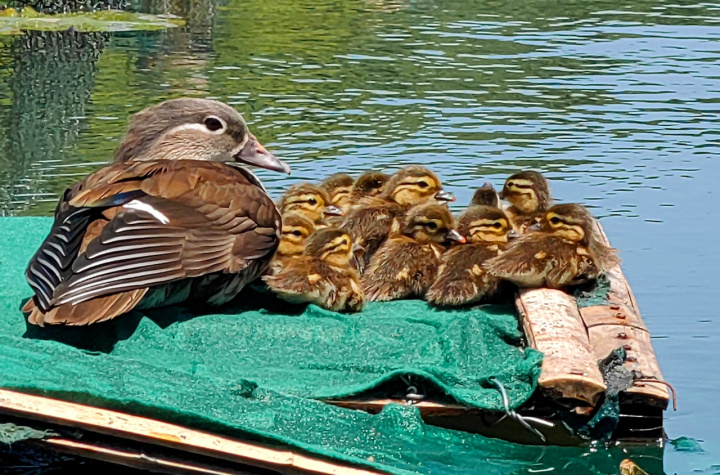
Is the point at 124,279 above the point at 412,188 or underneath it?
above

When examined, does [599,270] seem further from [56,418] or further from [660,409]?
[56,418]

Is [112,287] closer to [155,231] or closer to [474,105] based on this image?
[155,231]

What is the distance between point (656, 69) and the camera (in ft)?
41.3

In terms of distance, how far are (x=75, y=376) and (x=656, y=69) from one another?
935 cm

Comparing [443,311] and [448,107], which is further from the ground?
[443,311]

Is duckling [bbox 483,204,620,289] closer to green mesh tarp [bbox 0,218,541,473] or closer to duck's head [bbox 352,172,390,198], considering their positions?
green mesh tarp [bbox 0,218,541,473]

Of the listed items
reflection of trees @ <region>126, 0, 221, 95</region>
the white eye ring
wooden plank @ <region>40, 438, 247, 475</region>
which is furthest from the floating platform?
reflection of trees @ <region>126, 0, 221, 95</region>

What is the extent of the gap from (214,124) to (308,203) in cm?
66

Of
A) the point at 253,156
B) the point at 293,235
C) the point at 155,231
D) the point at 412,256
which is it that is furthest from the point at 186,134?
the point at 412,256

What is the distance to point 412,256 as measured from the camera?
5582mm

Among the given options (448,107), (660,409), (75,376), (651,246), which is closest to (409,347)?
(660,409)

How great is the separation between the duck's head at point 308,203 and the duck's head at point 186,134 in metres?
0.39

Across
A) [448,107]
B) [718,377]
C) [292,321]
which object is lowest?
[448,107]

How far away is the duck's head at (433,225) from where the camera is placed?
5.70m
